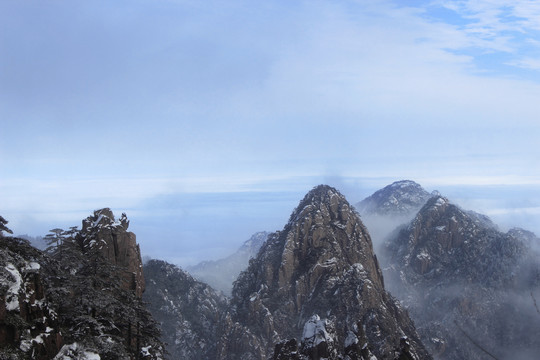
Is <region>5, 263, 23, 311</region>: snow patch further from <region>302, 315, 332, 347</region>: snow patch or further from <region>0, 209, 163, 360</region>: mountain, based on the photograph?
<region>302, 315, 332, 347</region>: snow patch

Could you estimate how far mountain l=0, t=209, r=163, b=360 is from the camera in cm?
3547

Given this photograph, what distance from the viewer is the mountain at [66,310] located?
3547 cm

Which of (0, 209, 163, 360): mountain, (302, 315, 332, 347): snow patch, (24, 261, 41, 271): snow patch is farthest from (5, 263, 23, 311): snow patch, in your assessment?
(302, 315, 332, 347): snow patch

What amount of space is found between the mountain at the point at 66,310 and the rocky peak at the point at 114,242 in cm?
666

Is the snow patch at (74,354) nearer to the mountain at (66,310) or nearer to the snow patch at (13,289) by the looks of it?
the mountain at (66,310)

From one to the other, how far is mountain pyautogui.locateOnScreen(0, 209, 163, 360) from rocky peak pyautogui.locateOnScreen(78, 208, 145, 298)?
6.66 m

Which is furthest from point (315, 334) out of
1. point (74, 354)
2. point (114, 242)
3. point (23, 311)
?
point (23, 311)

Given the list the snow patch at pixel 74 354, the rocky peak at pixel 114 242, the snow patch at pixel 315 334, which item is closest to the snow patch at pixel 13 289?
the snow patch at pixel 74 354

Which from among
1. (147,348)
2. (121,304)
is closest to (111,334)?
(121,304)

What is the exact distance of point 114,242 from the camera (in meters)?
72.2

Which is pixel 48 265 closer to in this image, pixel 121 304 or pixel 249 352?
pixel 121 304

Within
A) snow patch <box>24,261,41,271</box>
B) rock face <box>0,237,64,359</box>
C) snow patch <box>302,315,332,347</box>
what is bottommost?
snow patch <box>302,315,332,347</box>

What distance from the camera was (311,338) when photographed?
300 ft

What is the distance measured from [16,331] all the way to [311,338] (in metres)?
62.5
